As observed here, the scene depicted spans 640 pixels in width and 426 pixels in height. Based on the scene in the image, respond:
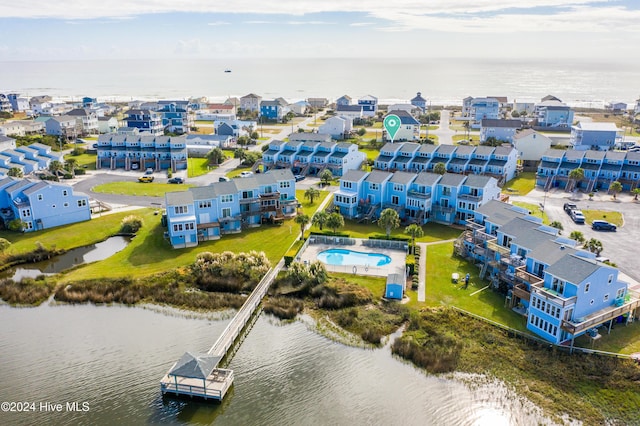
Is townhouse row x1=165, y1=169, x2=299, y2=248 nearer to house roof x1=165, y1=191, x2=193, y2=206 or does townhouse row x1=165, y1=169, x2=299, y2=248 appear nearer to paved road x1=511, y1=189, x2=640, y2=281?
house roof x1=165, y1=191, x2=193, y2=206

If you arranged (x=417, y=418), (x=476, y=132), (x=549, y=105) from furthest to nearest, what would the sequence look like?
(x=549, y=105), (x=476, y=132), (x=417, y=418)

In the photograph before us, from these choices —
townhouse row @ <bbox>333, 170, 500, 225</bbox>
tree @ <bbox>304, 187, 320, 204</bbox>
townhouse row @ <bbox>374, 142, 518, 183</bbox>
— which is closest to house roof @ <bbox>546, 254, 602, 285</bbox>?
townhouse row @ <bbox>333, 170, 500, 225</bbox>

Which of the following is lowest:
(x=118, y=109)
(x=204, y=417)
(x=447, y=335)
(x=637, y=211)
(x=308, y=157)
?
(x=204, y=417)

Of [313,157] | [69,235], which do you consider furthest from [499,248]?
[69,235]

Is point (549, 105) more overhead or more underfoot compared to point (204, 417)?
more overhead

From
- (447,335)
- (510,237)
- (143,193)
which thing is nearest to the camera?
(447,335)

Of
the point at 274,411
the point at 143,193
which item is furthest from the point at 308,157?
the point at 274,411

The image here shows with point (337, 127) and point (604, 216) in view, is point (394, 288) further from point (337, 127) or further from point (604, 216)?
point (337, 127)

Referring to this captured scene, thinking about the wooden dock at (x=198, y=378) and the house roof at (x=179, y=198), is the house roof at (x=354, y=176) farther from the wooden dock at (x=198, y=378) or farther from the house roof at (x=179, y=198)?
the wooden dock at (x=198, y=378)

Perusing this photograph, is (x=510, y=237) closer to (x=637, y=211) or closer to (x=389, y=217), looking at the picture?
(x=389, y=217)
